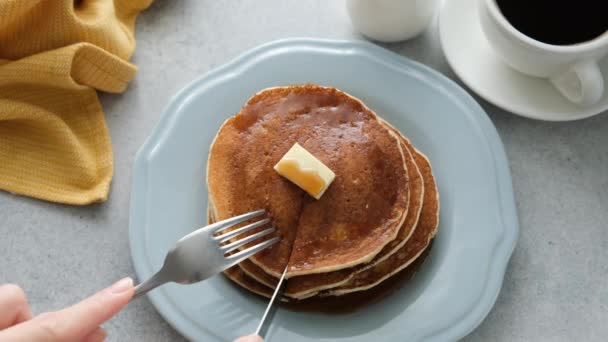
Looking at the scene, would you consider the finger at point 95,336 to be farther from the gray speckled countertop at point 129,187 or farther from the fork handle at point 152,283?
the gray speckled countertop at point 129,187

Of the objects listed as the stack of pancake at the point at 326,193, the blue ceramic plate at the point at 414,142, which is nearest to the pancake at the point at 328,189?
the stack of pancake at the point at 326,193

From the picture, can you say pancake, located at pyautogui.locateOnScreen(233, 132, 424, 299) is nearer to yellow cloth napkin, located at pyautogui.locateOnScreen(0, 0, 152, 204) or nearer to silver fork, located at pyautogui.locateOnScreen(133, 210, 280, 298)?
silver fork, located at pyautogui.locateOnScreen(133, 210, 280, 298)

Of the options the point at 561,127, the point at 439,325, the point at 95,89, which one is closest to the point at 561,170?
the point at 561,127

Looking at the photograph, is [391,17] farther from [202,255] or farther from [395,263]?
[202,255]

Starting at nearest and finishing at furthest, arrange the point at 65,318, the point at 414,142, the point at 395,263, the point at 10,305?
the point at 65,318, the point at 10,305, the point at 395,263, the point at 414,142

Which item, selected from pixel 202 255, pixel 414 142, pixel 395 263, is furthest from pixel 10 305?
pixel 414 142
